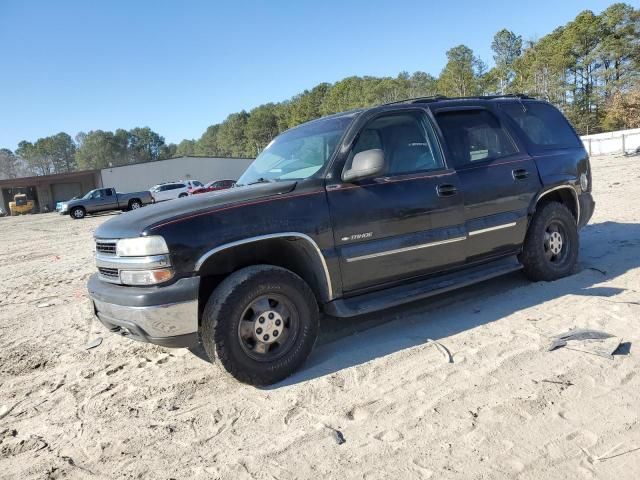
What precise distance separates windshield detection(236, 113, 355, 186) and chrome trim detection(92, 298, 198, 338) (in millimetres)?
1420

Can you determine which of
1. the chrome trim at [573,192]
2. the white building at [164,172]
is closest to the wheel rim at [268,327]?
the chrome trim at [573,192]

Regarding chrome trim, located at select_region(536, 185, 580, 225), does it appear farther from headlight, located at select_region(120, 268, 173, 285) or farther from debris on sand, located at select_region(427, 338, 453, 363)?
headlight, located at select_region(120, 268, 173, 285)

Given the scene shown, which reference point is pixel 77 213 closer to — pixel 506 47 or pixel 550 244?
pixel 550 244

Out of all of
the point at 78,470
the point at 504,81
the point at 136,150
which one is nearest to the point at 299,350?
the point at 78,470

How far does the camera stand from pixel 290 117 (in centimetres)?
11406

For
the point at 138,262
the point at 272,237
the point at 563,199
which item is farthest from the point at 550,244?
the point at 138,262

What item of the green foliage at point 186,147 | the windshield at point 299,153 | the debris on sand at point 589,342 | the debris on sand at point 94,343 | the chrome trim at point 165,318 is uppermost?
the green foliage at point 186,147

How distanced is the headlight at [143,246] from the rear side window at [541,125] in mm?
3901

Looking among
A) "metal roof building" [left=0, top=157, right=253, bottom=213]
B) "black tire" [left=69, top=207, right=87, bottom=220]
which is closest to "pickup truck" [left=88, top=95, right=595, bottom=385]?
"black tire" [left=69, top=207, right=87, bottom=220]

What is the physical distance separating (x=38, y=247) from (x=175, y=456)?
14.5m

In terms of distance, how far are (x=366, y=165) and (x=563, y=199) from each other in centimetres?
304

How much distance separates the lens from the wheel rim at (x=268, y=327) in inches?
134

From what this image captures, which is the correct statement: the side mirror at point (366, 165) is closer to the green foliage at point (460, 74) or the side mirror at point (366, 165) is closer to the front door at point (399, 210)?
the front door at point (399, 210)

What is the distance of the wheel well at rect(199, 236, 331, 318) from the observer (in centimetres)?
346
